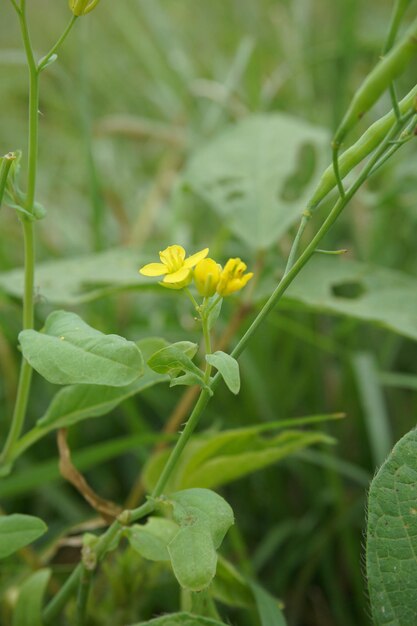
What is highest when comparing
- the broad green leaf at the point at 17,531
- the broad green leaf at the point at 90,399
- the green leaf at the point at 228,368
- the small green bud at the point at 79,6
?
the small green bud at the point at 79,6

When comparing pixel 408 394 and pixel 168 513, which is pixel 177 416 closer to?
pixel 168 513

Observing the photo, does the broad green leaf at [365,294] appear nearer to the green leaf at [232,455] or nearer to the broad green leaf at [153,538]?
the green leaf at [232,455]

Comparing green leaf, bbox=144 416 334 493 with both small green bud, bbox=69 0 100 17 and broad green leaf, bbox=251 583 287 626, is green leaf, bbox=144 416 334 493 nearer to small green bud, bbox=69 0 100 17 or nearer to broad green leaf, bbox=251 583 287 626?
broad green leaf, bbox=251 583 287 626

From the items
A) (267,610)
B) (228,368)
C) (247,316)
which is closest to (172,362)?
(228,368)

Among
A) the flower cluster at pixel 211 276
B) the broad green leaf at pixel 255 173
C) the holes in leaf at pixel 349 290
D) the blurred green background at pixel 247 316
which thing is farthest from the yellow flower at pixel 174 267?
the holes in leaf at pixel 349 290

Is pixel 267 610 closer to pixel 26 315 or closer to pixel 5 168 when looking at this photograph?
pixel 26 315

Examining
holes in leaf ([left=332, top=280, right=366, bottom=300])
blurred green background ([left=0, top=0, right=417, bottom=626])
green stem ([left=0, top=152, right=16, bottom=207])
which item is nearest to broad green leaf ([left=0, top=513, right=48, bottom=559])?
blurred green background ([left=0, top=0, right=417, bottom=626])
